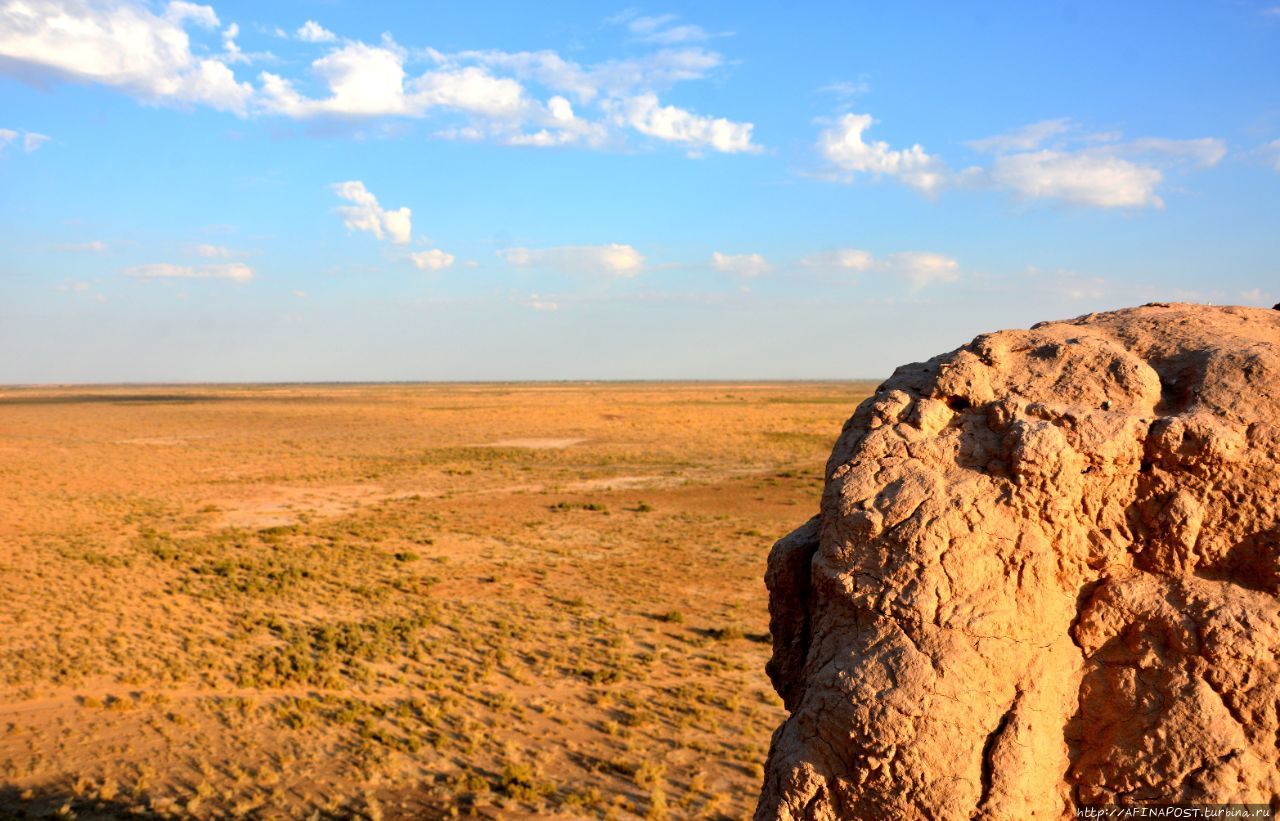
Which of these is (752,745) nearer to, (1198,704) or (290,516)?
(1198,704)

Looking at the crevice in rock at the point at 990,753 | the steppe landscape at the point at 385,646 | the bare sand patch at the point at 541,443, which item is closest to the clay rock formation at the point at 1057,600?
the crevice in rock at the point at 990,753

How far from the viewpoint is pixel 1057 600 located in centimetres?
404

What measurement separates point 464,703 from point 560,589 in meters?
6.49

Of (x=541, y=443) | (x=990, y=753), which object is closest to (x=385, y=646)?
(x=990, y=753)

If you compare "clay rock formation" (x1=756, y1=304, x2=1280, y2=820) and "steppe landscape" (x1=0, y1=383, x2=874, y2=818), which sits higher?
"clay rock formation" (x1=756, y1=304, x2=1280, y2=820)

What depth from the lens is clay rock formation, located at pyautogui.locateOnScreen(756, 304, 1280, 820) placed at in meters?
3.66

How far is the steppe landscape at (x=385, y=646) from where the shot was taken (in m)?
9.66

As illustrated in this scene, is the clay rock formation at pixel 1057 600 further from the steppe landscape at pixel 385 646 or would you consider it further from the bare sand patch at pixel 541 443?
the bare sand patch at pixel 541 443

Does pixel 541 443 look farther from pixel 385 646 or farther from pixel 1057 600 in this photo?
pixel 1057 600

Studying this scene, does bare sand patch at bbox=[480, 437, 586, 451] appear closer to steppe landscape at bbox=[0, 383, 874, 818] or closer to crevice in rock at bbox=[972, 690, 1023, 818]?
steppe landscape at bbox=[0, 383, 874, 818]

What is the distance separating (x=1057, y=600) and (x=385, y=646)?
1220 centimetres

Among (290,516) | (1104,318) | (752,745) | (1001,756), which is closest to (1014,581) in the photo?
(1001,756)

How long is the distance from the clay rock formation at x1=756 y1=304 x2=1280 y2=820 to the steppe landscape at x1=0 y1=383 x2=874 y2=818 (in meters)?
5.89

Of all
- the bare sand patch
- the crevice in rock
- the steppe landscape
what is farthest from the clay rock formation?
the bare sand patch
